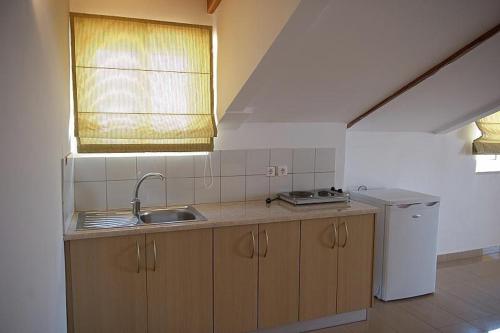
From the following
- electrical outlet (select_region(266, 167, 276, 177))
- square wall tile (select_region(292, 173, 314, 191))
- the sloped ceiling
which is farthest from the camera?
square wall tile (select_region(292, 173, 314, 191))

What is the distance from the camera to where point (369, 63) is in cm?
265

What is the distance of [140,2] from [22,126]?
1878 mm

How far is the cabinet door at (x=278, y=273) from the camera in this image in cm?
269

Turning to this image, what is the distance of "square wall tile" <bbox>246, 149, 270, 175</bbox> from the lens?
3184 mm

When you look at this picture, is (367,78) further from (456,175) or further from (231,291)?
(456,175)

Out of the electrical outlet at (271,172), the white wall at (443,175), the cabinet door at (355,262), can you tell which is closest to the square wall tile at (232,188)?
the electrical outlet at (271,172)

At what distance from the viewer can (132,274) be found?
2.38 meters

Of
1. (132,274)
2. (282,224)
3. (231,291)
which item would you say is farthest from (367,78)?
(132,274)

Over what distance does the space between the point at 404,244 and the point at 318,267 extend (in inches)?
35.5

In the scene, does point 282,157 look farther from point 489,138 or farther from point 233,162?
point 489,138

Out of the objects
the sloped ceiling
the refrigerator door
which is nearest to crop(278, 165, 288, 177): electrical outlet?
the sloped ceiling

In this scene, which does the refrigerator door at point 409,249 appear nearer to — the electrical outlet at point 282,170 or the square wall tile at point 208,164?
the electrical outlet at point 282,170

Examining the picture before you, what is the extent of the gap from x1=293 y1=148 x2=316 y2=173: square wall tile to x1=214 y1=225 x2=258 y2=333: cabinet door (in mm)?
881

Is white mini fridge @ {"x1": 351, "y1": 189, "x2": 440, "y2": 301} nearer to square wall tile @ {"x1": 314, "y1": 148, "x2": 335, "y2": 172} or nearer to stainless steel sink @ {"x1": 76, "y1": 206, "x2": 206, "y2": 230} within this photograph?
square wall tile @ {"x1": 314, "y1": 148, "x2": 335, "y2": 172}
